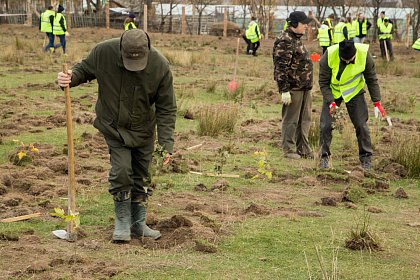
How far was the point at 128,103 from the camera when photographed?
6.04 metres

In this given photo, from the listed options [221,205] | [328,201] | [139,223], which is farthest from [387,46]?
[139,223]

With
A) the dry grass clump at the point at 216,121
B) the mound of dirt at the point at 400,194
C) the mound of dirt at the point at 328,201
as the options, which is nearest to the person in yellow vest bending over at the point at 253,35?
the dry grass clump at the point at 216,121

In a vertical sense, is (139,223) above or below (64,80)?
below

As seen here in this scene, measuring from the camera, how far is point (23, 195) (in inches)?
300

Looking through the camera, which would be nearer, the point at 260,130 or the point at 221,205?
the point at 221,205

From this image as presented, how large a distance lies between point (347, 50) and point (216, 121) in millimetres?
3198

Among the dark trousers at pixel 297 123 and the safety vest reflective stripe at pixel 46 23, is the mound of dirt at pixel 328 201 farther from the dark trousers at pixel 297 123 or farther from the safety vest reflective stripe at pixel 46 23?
the safety vest reflective stripe at pixel 46 23

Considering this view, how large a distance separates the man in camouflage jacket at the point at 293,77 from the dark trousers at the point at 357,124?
0.58 metres

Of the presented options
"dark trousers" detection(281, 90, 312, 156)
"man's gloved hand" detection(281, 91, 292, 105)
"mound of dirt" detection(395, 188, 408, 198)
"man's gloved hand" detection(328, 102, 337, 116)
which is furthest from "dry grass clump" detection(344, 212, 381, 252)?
"dark trousers" detection(281, 90, 312, 156)

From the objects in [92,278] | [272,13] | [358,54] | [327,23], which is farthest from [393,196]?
[272,13]

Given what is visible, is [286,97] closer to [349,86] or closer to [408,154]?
[349,86]

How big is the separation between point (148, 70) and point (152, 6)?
42123 millimetres

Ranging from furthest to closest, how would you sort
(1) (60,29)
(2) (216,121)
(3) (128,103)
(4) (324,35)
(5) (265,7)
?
(5) (265,7)
(4) (324,35)
(1) (60,29)
(2) (216,121)
(3) (128,103)

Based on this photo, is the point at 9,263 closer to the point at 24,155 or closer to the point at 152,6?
the point at 24,155
